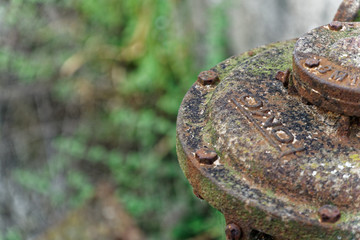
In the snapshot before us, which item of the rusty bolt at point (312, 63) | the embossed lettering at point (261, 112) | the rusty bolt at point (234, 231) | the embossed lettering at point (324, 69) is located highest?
the rusty bolt at point (312, 63)

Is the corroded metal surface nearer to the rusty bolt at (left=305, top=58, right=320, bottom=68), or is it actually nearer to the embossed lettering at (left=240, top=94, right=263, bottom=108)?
the embossed lettering at (left=240, top=94, right=263, bottom=108)

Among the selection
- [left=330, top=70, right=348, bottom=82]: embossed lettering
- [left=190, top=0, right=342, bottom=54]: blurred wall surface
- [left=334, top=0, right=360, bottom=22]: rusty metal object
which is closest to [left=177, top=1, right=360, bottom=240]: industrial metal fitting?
[left=330, top=70, right=348, bottom=82]: embossed lettering

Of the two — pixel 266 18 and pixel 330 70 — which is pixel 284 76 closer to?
pixel 330 70

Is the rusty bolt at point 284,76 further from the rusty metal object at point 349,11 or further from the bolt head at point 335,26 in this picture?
the rusty metal object at point 349,11

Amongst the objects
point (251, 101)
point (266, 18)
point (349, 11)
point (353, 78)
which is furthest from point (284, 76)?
point (266, 18)

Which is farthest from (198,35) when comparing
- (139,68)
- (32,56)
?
(32,56)

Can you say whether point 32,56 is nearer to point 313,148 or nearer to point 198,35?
point 198,35

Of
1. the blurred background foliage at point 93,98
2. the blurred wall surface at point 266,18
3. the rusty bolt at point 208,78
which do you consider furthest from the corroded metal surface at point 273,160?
the blurred background foliage at point 93,98
